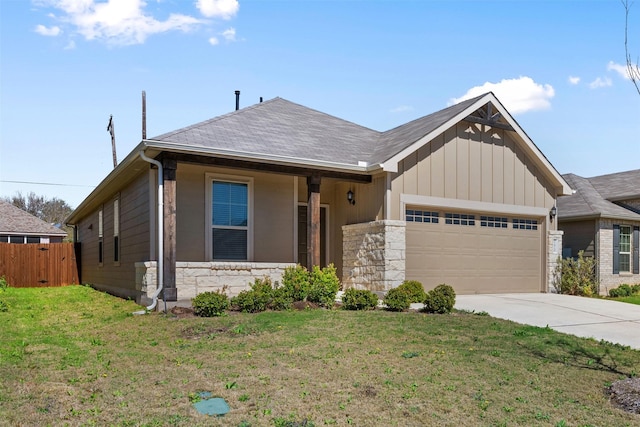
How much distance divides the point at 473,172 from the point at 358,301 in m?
5.62

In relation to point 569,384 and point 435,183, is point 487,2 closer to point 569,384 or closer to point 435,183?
point 435,183

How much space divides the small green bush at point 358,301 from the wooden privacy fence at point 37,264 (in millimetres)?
16124

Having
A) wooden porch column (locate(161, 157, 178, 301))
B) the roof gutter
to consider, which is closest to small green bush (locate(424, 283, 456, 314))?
the roof gutter

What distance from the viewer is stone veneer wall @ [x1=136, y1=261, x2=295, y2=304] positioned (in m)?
10.4

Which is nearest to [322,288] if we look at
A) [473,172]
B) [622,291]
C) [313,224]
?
[313,224]

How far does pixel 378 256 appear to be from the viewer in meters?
12.2

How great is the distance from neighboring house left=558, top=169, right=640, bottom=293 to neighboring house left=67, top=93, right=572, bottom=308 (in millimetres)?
2924

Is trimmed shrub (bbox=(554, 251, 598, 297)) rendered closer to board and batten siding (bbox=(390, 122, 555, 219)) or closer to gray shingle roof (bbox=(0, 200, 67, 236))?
board and batten siding (bbox=(390, 122, 555, 219))

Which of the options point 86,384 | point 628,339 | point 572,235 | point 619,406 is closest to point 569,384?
point 619,406

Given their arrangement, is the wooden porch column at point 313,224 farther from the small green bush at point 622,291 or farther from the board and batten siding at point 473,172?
the small green bush at point 622,291

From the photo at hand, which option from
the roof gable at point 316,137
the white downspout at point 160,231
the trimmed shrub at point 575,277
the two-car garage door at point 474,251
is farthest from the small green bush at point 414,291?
Answer: the trimmed shrub at point 575,277

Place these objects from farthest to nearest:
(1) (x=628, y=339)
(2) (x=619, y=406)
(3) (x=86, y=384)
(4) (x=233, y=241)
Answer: (4) (x=233, y=241)
(1) (x=628, y=339)
(3) (x=86, y=384)
(2) (x=619, y=406)

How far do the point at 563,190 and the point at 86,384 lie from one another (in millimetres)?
13893

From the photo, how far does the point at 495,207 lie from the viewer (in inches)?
547
